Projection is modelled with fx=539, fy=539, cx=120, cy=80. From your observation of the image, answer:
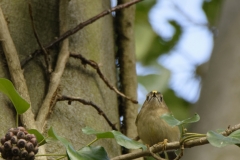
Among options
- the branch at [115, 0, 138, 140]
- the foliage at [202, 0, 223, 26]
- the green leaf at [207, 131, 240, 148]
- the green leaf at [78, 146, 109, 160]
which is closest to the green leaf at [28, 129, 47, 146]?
the green leaf at [78, 146, 109, 160]

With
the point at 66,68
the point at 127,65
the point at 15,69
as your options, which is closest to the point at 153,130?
the point at 127,65

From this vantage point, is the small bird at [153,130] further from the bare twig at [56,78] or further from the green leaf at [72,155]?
the green leaf at [72,155]

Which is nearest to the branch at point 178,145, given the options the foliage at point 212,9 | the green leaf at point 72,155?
the green leaf at point 72,155

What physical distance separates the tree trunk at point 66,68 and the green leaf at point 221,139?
0.75m

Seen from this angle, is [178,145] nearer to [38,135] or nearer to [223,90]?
[38,135]

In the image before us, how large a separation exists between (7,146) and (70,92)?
88 cm

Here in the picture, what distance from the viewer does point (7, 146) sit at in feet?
5.52

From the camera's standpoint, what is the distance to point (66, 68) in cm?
262

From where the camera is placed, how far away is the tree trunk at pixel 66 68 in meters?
2.39

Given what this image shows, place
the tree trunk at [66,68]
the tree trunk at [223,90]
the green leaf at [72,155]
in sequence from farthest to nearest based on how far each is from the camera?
the tree trunk at [223,90]
the tree trunk at [66,68]
the green leaf at [72,155]

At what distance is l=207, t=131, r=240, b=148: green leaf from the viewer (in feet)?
5.68

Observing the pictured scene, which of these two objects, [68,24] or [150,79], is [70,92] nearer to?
[68,24]

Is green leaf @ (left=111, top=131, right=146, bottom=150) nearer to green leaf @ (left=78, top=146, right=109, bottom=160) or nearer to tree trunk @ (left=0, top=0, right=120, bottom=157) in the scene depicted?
green leaf @ (left=78, top=146, right=109, bottom=160)

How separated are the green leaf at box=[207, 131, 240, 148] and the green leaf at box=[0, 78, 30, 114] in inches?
25.9
